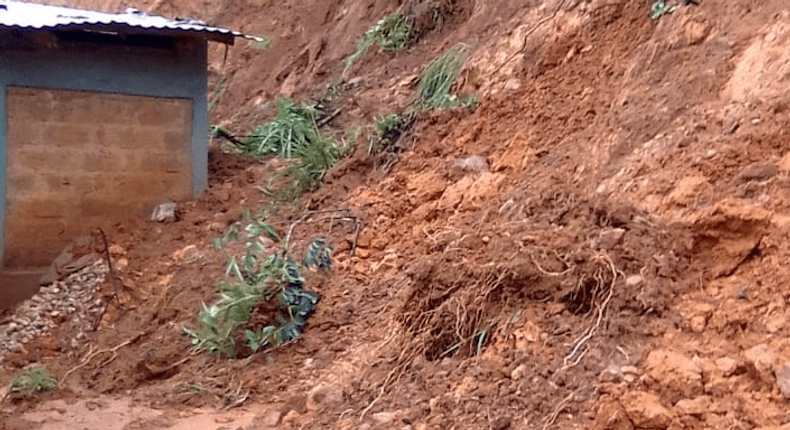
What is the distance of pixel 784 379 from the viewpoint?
337cm

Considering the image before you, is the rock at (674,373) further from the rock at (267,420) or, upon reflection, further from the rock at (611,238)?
the rock at (267,420)

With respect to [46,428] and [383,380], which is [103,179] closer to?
[46,428]

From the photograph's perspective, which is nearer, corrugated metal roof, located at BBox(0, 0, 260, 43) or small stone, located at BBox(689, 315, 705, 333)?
small stone, located at BBox(689, 315, 705, 333)

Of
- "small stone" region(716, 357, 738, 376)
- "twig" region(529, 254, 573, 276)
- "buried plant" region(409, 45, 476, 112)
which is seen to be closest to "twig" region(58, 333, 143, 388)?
"buried plant" region(409, 45, 476, 112)

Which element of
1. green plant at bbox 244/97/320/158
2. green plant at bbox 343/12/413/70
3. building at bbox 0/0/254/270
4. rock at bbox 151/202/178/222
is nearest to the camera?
building at bbox 0/0/254/270

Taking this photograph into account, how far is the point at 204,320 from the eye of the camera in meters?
6.04

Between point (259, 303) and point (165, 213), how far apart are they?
8.44ft

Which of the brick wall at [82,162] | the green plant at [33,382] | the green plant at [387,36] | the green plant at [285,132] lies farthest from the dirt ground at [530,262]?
the green plant at [387,36]

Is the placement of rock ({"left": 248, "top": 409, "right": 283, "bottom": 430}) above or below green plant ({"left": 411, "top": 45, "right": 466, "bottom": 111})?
below

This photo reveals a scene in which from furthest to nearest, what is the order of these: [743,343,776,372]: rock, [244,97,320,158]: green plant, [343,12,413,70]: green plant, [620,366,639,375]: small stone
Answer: [343,12,413,70]: green plant, [244,97,320,158]: green plant, [620,366,639,375]: small stone, [743,343,776,372]: rock

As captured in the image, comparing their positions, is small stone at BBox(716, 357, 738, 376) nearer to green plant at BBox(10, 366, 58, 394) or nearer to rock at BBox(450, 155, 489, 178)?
rock at BBox(450, 155, 489, 178)

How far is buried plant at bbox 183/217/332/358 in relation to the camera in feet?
19.2

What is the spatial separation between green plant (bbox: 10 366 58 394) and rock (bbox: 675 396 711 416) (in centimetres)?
409

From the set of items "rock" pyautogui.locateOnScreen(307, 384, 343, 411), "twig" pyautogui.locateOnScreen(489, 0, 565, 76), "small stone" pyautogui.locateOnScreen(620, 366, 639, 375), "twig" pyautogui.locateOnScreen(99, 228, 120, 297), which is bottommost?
"twig" pyautogui.locateOnScreen(99, 228, 120, 297)
